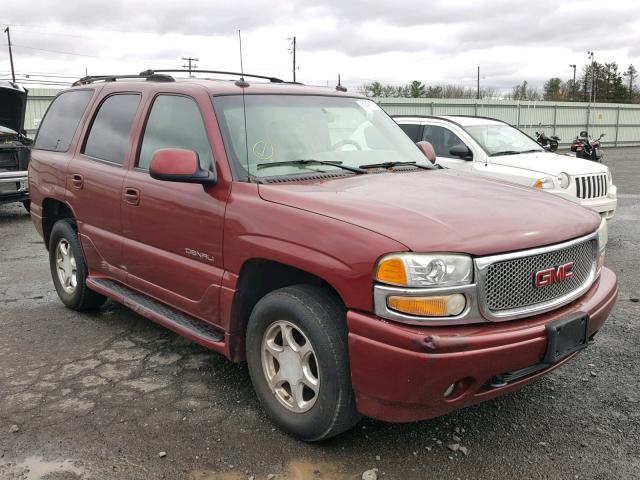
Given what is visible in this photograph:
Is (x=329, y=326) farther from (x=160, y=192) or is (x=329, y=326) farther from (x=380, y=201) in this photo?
(x=160, y=192)

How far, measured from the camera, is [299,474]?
2.83 meters

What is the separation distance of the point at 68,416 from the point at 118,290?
123cm

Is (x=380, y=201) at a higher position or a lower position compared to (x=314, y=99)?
lower

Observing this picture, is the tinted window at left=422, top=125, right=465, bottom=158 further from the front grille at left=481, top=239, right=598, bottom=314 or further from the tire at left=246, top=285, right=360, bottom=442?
the tire at left=246, top=285, right=360, bottom=442

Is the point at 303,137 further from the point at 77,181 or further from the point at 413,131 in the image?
the point at 413,131

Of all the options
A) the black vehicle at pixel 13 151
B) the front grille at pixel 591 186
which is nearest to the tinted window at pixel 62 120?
Answer: the black vehicle at pixel 13 151

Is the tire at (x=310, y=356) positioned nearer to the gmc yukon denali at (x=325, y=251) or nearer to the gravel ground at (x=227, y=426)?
the gmc yukon denali at (x=325, y=251)

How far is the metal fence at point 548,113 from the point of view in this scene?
28188 millimetres

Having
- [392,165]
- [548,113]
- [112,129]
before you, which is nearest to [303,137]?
[392,165]

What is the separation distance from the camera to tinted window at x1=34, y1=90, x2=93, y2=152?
4.99m

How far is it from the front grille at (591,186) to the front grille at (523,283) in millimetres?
5007

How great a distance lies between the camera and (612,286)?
11.1 ft

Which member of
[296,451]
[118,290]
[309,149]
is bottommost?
[296,451]

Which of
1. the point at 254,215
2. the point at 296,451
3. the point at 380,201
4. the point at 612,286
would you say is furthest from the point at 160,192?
the point at 612,286
